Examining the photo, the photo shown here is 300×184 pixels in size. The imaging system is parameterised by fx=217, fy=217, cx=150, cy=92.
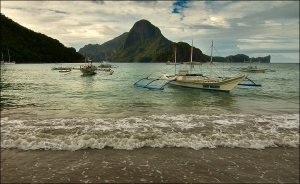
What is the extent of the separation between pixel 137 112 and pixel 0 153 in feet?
32.9

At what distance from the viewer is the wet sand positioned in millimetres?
7328

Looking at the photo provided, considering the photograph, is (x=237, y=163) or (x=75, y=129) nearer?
(x=237, y=163)

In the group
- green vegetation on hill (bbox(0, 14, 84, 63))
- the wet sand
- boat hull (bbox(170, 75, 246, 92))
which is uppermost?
green vegetation on hill (bbox(0, 14, 84, 63))

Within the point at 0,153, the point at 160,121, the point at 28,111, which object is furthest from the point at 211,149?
the point at 28,111

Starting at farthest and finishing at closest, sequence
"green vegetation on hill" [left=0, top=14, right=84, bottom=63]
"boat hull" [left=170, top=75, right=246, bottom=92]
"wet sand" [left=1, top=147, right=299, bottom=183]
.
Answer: "green vegetation on hill" [left=0, top=14, right=84, bottom=63] → "boat hull" [left=170, top=75, right=246, bottom=92] → "wet sand" [left=1, top=147, right=299, bottom=183]

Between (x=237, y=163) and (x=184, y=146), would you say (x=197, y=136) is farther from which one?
(x=237, y=163)

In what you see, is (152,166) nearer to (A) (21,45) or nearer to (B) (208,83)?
(B) (208,83)

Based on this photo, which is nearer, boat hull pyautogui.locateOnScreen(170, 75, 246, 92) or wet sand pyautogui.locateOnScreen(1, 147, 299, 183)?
wet sand pyautogui.locateOnScreen(1, 147, 299, 183)

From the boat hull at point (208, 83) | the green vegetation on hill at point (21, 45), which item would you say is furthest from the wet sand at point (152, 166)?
the green vegetation on hill at point (21, 45)

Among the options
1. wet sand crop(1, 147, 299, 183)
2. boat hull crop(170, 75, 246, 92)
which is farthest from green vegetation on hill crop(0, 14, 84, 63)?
wet sand crop(1, 147, 299, 183)

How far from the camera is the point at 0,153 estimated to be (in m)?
9.27

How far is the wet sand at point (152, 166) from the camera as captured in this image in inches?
289

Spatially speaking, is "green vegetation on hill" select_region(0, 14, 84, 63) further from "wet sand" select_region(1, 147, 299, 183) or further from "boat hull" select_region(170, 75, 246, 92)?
"wet sand" select_region(1, 147, 299, 183)

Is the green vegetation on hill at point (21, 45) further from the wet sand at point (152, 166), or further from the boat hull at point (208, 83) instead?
the wet sand at point (152, 166)
